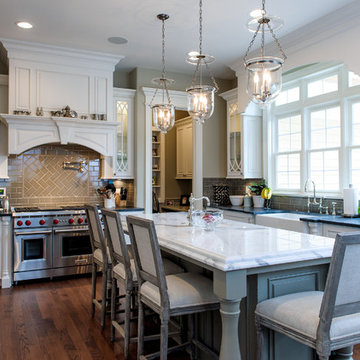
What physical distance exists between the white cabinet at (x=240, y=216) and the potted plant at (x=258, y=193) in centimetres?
45

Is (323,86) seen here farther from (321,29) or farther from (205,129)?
(205,129)

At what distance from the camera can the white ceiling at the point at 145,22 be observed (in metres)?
3.73

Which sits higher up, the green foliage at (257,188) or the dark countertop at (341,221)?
the green foliage at (257,188)

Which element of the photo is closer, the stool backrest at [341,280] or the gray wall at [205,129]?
the stool backrest at [341,280]

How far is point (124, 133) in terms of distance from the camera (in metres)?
5.64

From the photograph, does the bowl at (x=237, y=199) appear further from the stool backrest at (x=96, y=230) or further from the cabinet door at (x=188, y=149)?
the stool backrest at (x=96, y=230)

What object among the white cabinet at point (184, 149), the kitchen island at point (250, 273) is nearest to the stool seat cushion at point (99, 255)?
the kitchen island at point (250, 273)

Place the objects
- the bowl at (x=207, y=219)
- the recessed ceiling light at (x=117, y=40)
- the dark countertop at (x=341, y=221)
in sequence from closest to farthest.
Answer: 1. the bowl at (x=207, y=219)
2. the dark countertop at (x=341, y=221)
3. the recessed ceiling light at (x=117, y=40)

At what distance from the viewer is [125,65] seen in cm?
564

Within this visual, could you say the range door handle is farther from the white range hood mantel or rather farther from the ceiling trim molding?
the ceiling trim molding

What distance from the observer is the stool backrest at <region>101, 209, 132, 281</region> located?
2748mm

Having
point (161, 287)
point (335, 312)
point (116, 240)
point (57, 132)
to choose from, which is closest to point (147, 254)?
point (161, 287)

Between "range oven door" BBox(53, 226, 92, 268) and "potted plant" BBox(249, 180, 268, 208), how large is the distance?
2436mm

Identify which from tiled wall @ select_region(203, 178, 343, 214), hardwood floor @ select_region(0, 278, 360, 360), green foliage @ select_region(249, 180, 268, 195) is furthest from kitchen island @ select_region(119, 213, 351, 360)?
green foliage @ select_region(249, 180, 268, 195)
